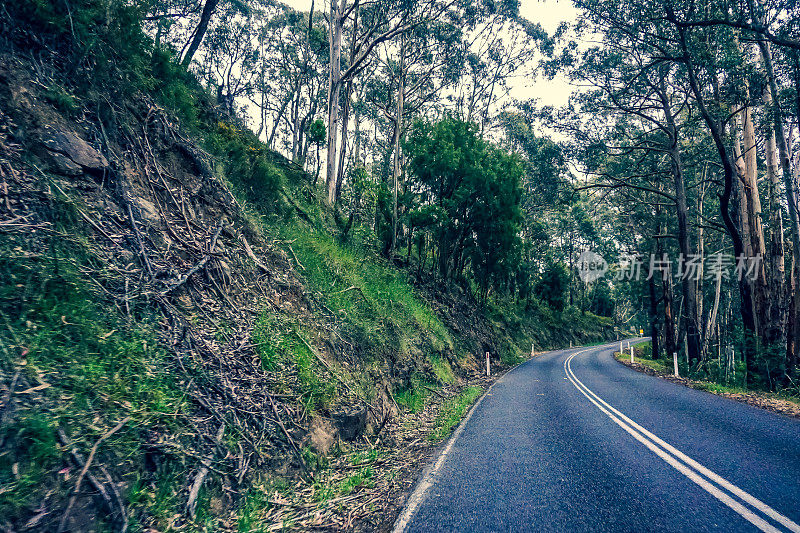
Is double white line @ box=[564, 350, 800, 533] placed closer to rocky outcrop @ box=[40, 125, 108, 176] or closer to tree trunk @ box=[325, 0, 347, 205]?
rocky outcrop @ box=[40, 125, 108, 176]

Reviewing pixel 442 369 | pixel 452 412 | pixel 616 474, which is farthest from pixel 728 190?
pixel 616 474

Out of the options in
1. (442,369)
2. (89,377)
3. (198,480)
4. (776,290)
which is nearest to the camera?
(89,377)

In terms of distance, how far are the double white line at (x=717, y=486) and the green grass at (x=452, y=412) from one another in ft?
9.31

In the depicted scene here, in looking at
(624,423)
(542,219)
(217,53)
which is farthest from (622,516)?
(542,219)

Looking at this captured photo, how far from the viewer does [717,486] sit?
12.4 feet

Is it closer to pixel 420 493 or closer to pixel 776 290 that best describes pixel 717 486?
pixel 420 493

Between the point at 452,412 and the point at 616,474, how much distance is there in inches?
174

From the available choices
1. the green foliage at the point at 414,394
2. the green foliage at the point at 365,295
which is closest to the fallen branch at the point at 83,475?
the green foliage at the point at 365,295

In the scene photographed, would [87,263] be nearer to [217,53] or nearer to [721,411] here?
[721,411]

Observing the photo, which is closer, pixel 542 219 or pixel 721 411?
pixel 721 411

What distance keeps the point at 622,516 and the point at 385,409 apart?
4124 millimetres

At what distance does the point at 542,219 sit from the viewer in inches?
1464

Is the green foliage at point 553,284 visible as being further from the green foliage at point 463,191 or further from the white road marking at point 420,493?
the white road marking at point 420,493

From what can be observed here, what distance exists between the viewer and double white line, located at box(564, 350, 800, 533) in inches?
121
